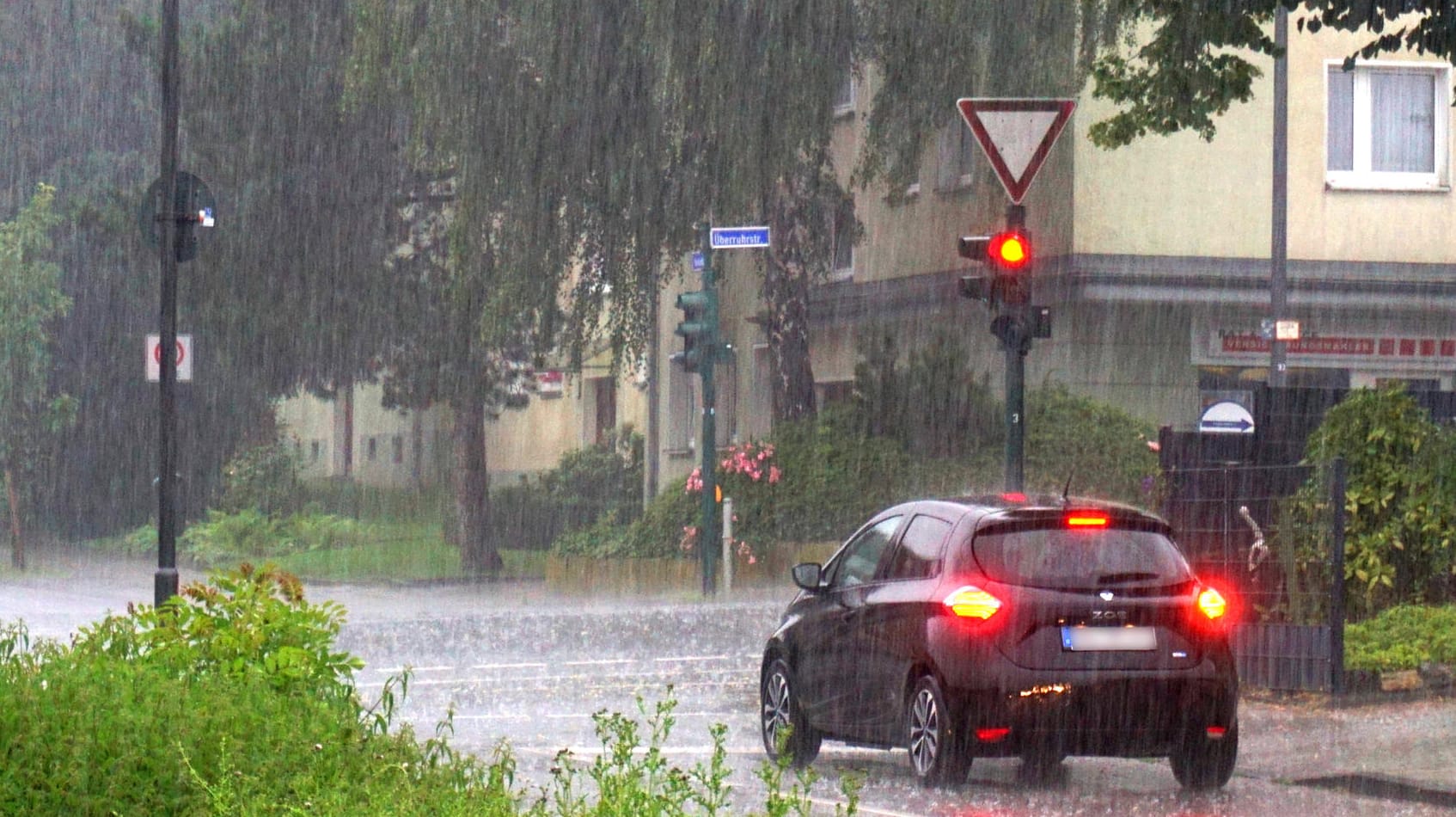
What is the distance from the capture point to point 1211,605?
34.2ft

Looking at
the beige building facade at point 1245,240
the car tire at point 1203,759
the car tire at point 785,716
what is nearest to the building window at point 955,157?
the beige building facade at point 1245,240

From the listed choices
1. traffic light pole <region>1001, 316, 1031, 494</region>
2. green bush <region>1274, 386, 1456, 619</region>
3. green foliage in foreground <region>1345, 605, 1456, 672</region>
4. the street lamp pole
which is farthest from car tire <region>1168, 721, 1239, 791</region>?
the street lamp pole

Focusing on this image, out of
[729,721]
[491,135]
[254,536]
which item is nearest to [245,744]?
[729,721]

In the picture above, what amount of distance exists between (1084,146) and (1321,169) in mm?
3534

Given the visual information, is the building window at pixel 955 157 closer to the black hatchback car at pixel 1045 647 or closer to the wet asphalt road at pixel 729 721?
the wet asphalt road at pixel 729 721

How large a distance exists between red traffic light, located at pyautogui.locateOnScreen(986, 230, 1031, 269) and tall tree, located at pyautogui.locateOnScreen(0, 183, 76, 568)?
25940 millimetres

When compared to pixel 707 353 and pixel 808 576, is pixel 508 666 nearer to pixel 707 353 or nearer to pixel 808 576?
pixel 808 576

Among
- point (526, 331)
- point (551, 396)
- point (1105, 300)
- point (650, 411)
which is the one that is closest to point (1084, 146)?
point (1105, 300)

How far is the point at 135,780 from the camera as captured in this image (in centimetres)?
677

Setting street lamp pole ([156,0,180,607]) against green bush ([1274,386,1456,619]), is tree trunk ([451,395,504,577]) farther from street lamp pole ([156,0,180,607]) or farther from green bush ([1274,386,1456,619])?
green bush ([1274,386,1456,619])

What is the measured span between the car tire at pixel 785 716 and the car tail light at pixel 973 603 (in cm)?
153

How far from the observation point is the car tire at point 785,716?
11.6m

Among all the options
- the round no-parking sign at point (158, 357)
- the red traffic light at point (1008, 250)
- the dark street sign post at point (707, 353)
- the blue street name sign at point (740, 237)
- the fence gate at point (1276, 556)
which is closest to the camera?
the red traffic light at point (1008, 250)

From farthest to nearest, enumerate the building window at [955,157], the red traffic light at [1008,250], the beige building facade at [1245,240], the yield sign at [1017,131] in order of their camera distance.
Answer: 1. the building window at [955,157]
2. the beige building facade at [1245,240]
3. the red traffic light at [1008,250]
4. the yield sign at [1017,131]
